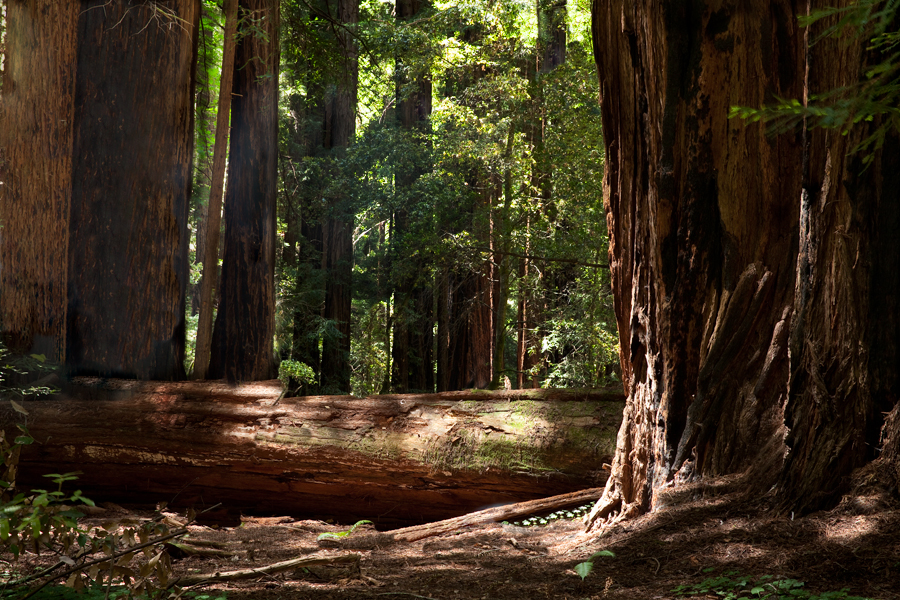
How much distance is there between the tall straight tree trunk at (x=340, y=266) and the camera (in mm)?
13336

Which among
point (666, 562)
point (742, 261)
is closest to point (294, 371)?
point (742, 261)

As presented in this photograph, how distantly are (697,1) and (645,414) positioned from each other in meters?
2.53

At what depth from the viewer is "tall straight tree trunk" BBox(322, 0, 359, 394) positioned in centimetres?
1334

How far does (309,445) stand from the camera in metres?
5.91

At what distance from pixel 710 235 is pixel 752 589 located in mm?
2044

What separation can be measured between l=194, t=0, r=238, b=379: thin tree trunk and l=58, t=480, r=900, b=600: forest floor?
3.35 m

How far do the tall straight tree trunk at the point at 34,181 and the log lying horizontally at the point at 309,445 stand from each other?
80 cm

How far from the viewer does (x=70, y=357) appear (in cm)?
651

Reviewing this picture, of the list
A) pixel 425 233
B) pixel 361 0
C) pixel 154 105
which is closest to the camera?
pixel 154 105

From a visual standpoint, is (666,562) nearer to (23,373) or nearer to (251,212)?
(23,373)

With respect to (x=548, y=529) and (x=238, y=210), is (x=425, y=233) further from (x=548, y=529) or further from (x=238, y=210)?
(x=548, y=529)

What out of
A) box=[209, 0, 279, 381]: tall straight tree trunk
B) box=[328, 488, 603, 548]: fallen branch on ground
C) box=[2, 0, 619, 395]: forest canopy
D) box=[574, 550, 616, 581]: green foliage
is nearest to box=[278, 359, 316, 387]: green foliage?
box=[2, 0, 619, 395]: forest canopy

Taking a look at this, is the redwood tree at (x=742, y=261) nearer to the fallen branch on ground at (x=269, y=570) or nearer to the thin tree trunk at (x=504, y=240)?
the fallen branch on ground at (x=269, y=570)

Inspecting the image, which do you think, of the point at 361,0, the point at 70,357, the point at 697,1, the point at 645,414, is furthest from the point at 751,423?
the point at 361,0
